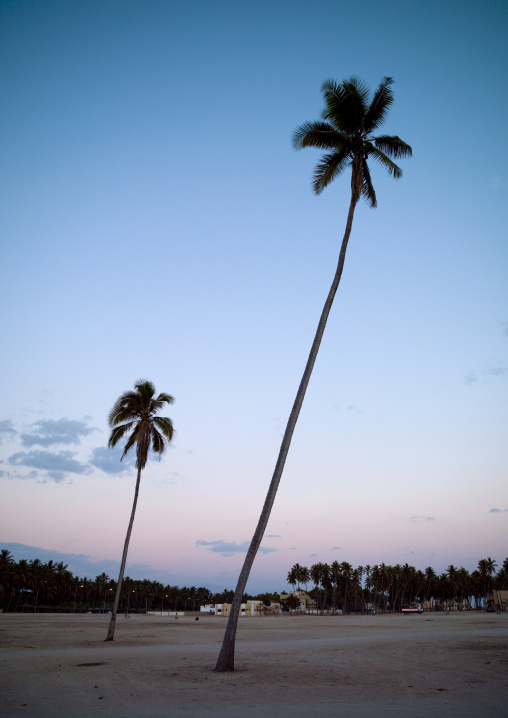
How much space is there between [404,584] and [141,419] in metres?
149

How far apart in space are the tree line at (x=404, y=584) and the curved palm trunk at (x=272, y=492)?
489ft

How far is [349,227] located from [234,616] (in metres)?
13.9

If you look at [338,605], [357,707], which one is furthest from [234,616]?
[338,605]

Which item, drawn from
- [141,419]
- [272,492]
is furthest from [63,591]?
[272,492]

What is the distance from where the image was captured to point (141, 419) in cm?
3025

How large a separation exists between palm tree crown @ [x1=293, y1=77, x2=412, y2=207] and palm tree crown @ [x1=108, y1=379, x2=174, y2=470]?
1657cm

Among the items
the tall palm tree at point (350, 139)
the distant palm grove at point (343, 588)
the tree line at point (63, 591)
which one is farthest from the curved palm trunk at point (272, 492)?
the distant palm grove at point (343, 588)

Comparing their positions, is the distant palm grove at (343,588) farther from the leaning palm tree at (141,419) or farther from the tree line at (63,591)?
the leaning palm tree at (141,419)

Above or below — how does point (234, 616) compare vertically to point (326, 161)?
below

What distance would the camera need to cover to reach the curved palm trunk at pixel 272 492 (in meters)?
14.5

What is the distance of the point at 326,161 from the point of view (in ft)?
63.6

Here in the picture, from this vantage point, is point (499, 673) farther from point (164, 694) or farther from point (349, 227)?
point (349, 227)

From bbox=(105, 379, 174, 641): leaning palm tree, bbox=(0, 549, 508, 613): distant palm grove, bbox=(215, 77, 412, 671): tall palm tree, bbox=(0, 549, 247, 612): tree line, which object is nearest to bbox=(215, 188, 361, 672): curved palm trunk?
bbox=(215, 77, 412, 671): tall palm tree

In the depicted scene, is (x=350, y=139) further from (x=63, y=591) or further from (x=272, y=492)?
(x=63, y=591)
